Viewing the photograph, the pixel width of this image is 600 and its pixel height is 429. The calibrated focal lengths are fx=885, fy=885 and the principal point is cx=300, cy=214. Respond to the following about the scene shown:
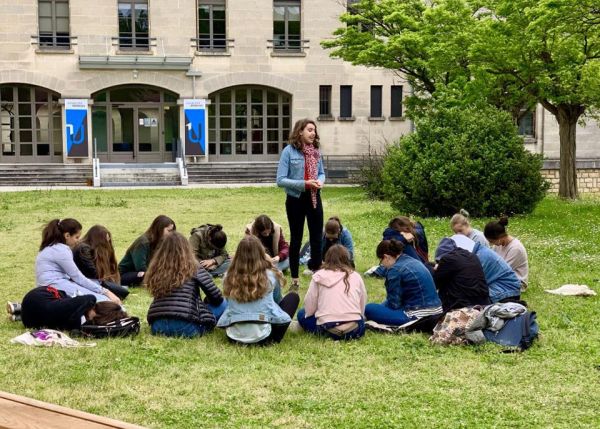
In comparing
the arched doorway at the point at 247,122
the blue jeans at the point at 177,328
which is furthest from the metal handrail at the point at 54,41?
the blue jeans at the point at 177,328

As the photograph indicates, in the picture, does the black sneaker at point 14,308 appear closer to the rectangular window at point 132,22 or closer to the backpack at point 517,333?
the backpack at point 517,333

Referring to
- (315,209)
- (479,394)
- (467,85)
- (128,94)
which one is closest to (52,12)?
(128,94)

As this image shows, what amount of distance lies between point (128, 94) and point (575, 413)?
35673 mm

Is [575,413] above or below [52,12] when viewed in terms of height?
below

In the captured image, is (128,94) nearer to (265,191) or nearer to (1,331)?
(265,191)

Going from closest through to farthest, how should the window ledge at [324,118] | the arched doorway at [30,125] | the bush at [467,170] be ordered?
the bush at [467,170] → the arched doorway at [30,125] → the window ledge at [324,118]

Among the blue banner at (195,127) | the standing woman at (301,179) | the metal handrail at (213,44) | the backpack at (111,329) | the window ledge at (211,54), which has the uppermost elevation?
the metal handrail at (213,44)

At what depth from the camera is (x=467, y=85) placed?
2484 centimetres

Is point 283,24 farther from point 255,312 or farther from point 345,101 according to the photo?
point 255,312

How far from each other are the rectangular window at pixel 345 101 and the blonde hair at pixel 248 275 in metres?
32.9

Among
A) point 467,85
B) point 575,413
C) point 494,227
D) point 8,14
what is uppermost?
point 8,14

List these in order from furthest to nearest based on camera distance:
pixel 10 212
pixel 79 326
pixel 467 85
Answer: pixel 467 85 → pixel 10 212 → pixel 79 326

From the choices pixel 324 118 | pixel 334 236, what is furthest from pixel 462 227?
pixel 324 118

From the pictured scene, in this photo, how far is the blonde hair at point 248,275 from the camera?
7992mm
